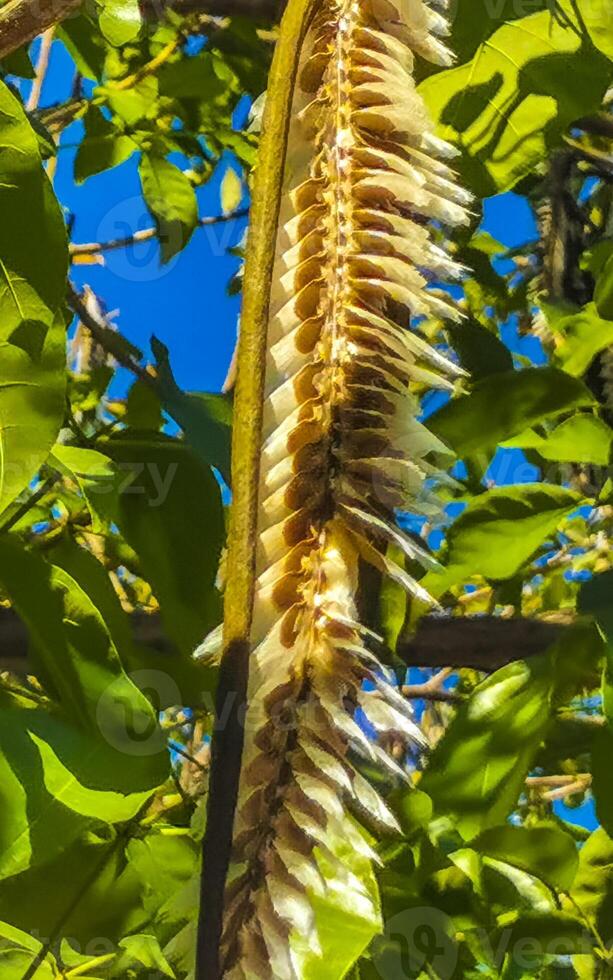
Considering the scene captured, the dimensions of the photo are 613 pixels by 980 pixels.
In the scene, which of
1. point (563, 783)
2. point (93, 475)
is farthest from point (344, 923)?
point (563, 783)

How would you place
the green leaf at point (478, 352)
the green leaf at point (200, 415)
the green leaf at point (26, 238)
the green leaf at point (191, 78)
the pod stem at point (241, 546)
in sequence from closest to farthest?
the pod stem at point (241, 546) → the green leaf at point (26, 238) → the green leaf at point (200, 415) → the green leaf at point (478, 352) → the green leaf at point (191, 78)

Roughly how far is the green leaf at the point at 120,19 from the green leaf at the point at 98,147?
332 millimetres

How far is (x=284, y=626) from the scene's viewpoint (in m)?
0.27

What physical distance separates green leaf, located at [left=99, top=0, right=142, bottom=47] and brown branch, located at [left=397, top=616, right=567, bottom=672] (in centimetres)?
42

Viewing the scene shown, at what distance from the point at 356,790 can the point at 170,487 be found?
0.90 ft

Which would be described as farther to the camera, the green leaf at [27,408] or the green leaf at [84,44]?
the green leaf at [84,44]

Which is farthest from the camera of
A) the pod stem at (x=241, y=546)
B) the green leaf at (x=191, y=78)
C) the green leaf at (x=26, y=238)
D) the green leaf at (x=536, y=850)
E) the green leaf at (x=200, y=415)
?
the green leaf at (x=191, y=78)

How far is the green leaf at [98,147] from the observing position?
86 cm

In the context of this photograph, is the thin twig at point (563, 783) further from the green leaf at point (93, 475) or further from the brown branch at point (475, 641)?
the green leaf at point (93, 475)

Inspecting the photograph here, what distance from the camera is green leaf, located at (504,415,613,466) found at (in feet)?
2.01

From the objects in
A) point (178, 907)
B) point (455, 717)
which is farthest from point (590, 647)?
point (178, 907)

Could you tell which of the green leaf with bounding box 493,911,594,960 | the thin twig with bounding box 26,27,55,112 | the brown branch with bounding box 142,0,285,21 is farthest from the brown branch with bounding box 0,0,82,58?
the thin twig with bounding box 26,27,55,112

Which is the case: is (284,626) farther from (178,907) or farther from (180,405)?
(180,405)

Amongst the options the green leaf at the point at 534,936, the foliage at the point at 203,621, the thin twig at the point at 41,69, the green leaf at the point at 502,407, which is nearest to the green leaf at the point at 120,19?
the foliage at the point at 203,621
